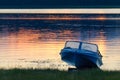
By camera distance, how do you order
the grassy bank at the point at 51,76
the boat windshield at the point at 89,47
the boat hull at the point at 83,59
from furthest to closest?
the boat windshield at the point at 89,47 < the boat hull at the point at 83,59 < the grassy bank at the point at 51,76

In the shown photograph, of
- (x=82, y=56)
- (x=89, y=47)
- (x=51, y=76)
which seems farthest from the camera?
(x=89, y=47)

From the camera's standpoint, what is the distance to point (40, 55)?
37.3m

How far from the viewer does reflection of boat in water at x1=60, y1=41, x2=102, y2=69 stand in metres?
26.4

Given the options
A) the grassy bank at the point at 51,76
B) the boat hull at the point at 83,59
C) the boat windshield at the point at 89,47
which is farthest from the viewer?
the boat windshield at the point at 89,47

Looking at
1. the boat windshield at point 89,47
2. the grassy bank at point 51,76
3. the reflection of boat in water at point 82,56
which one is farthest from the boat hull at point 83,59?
the grassy bank at point 51,76

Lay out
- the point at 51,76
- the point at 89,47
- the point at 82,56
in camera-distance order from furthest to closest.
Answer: the point at 89,47 → the point at 82,56 → the point at 51,76

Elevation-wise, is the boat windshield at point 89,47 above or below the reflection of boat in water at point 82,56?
above

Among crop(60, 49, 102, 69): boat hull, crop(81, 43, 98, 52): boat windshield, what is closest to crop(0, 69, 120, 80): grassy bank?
crop(60, 49, 102, 69): boat hull

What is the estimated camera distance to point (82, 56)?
2639 cm

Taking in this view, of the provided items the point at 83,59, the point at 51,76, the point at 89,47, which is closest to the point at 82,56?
the point at 83,59

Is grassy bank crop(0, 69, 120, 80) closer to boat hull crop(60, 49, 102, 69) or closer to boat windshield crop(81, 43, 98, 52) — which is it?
boat hull crop(60, 49, 102, 69)

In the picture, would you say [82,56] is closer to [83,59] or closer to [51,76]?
[83,59]

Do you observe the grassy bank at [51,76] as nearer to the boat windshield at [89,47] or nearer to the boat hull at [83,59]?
the boat hull at [83,59]

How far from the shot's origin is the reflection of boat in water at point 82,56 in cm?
2644
